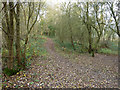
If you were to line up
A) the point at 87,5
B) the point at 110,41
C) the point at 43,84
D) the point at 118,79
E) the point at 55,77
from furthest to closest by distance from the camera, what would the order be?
1. the point at 110,41
2. the point at 87,5
3. the point at 118,79
4. the point at 55,77
5. the point at 43,84

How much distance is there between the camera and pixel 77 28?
12.8 m

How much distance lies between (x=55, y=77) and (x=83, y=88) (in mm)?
1664

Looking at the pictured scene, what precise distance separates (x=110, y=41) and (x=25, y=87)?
19837 millimetres

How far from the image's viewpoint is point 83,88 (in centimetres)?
442

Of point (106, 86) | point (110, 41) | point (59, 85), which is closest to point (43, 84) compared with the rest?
point (59, 85)

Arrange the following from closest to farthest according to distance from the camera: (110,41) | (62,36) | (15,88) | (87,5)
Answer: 1. (15,88)
2. (87,5)
3. (62,36)
4. (110,41)

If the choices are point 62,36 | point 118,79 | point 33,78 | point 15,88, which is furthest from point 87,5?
point 15,88

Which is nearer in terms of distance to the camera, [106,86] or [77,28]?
[106,86]

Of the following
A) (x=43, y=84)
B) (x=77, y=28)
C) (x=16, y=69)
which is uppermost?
(x=77, y=28)

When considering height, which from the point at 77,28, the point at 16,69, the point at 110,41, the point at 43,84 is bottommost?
the point at 43,84

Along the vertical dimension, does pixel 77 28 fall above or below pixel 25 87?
above

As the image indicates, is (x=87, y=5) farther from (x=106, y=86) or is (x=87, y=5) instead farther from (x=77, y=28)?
(x=106, y=86)

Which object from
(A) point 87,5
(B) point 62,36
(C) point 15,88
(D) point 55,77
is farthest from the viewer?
(B) point 62,36

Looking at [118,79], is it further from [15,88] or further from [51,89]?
[15,88]
